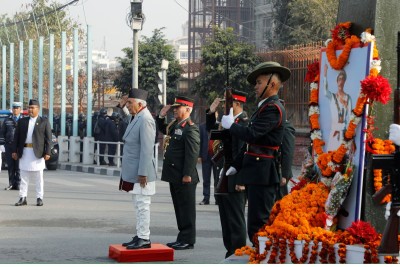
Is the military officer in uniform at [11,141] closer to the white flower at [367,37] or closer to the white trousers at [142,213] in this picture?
the white trousers at [142,213]

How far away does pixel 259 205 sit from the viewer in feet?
27.4

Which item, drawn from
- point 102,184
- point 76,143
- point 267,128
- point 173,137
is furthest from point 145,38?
point 267,128

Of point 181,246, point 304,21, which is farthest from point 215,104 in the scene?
point 304,21

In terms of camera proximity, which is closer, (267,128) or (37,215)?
(267,128)

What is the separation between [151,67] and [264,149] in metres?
30.5

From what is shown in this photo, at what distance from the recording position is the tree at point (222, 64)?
32.5m

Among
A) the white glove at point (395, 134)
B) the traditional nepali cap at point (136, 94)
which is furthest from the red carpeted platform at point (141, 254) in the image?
the white glove at point (395, 134)

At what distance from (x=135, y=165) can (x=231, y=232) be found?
4.30 feet

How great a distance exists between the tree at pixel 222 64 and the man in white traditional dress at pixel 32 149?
52.7ft

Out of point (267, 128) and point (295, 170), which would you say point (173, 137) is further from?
point (295, 170)

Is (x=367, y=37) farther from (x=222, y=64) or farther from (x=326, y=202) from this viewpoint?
(x=222, y=64)

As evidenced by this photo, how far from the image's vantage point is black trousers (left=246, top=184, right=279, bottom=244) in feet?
27.3

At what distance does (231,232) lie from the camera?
9938 millimetres

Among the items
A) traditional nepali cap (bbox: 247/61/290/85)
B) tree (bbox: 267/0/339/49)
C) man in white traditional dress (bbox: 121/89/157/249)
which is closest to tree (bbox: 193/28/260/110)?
tree (bbox: 267/0/339/49)
